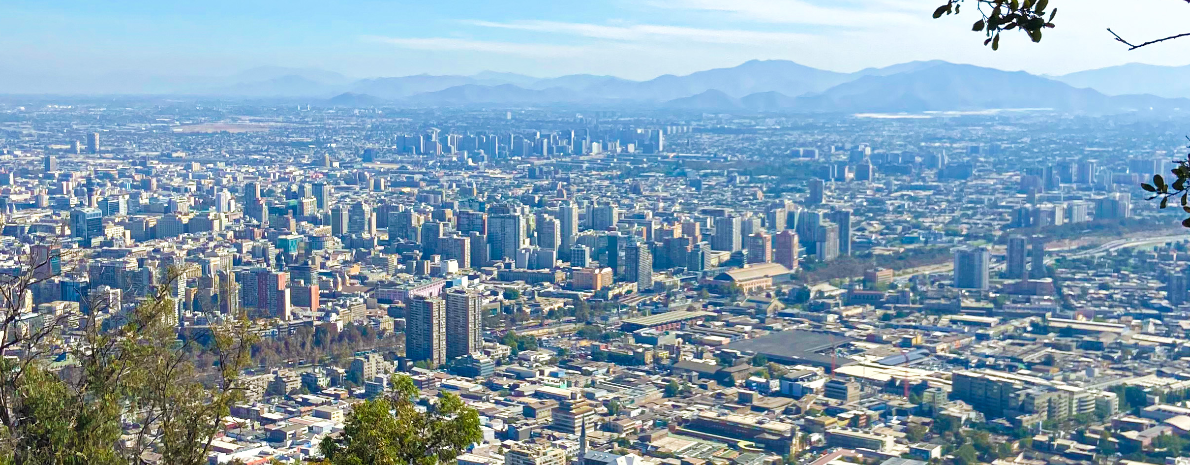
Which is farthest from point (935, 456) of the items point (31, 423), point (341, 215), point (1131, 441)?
point (341, 215)

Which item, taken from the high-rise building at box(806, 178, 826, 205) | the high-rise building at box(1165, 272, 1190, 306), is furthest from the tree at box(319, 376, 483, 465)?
the high-rise building at box(806, 178, 826, 205)

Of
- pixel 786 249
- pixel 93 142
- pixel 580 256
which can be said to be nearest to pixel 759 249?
pixel 786 249

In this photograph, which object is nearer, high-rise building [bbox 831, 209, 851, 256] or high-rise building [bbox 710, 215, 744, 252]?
high-rise building [bbox 831, 209, 851, 256]

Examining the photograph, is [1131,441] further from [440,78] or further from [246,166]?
[440,78]

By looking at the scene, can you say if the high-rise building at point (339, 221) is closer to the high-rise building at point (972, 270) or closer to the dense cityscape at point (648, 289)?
the dense cityscape at point (648, 289)

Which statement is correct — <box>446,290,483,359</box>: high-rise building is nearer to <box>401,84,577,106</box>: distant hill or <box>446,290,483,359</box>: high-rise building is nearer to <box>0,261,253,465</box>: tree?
<box>0,261,253,465</box>: tree

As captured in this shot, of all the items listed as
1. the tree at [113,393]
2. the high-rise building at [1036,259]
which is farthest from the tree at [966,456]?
the high-rise building at [1036,259]
